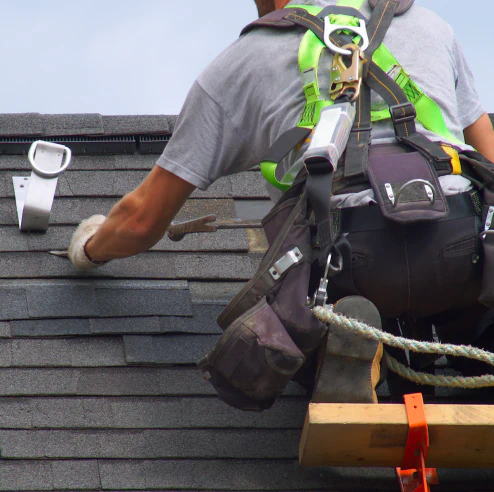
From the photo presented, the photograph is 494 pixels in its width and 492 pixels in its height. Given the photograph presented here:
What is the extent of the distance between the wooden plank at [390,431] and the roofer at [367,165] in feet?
0.38

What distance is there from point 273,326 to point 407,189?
0.48 m

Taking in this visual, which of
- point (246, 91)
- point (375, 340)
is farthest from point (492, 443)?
point (246, 91)

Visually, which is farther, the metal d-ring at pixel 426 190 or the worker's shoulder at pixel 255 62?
→ the worker's shoulder at pixel 255 62

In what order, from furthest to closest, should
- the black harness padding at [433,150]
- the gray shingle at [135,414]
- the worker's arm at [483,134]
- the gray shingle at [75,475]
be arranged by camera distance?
the worker's arm at [483,134], the gray shingle at [135,414], the gray shingle at [75,475], the black harness padding at [433,150]

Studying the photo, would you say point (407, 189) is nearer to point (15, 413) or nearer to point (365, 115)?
point (365, 115)

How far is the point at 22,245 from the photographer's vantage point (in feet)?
10.2

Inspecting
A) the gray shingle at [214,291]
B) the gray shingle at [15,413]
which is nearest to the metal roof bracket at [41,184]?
the gray shingle at [214,291]

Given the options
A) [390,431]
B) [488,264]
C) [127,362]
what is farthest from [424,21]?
[127,362]

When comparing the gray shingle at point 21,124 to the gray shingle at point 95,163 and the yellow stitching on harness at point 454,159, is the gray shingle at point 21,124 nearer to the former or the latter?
the gray shingle at point 95,163

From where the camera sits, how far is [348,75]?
88.5 inches

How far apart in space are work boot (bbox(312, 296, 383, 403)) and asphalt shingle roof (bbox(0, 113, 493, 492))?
15.4 inches

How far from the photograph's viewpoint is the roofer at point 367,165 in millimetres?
2145

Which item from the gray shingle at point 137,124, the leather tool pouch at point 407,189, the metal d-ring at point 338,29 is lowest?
the gray shingle at point 137,124

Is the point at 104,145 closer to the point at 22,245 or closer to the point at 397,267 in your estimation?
the point at 22,245
